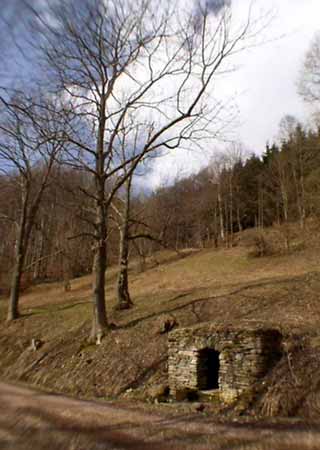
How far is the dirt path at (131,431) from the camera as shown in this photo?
6168mm

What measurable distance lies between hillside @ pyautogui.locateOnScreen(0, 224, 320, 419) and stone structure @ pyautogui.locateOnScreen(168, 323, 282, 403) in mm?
348

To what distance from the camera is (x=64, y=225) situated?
24.6 m

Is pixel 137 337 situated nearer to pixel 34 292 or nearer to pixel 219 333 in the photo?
pixel 219 333

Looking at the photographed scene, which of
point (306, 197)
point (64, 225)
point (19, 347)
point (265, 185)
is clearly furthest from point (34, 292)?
point (265, 185)

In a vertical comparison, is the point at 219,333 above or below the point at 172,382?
above

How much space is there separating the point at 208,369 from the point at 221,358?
0.99m

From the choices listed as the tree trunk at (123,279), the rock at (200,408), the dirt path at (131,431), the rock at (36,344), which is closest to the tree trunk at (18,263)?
the rock at (36,344)

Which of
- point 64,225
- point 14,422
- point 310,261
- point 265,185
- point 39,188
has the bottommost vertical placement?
point 14,422

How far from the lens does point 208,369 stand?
10453 millimetres

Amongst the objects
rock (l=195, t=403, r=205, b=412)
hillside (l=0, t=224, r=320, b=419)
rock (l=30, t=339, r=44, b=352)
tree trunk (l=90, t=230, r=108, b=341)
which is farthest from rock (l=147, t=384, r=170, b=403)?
rock (l=30, t=339, r=44, b=352)

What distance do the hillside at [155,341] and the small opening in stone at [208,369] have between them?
83 centimetres

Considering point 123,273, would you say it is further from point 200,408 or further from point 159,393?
point 200,408

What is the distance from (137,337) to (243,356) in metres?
4.92

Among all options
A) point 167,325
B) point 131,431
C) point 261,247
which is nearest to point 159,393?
point 167,325
